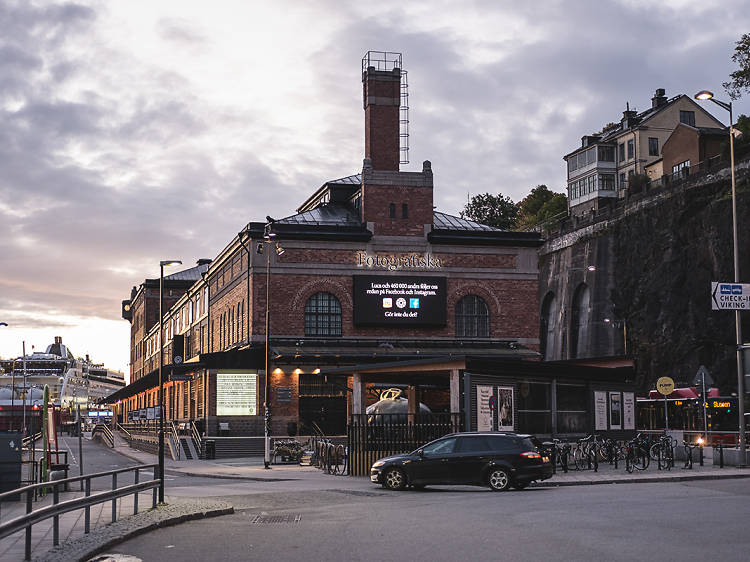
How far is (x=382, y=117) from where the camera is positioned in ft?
207

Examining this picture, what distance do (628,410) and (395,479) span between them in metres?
18.3

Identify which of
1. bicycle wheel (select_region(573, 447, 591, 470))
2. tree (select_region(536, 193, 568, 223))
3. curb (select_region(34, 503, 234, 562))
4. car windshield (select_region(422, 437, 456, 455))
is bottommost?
bicycle wheel (select_region(573, 447, 591, 470))

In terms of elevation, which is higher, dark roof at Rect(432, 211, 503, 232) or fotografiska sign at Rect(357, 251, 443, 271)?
dark roof at Rect(432, 211, 503, 232)

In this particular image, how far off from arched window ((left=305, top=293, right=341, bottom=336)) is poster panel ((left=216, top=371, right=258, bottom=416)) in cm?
507

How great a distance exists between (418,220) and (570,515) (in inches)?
1748

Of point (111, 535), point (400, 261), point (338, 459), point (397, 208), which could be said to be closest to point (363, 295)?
point (400, 261)

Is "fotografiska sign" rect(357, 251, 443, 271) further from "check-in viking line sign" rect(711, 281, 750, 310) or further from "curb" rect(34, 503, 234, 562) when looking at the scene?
"curb" rect(34, 503, 234, 562)

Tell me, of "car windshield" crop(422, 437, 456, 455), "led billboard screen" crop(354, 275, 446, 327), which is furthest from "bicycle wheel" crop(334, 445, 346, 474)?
"led billboard screen" crop(354, 275, 446, 327)

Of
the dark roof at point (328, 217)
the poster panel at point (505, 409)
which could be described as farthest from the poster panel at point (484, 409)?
the dark roof at point (328, 217)

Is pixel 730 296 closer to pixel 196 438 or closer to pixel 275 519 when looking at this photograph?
pixel 275 519

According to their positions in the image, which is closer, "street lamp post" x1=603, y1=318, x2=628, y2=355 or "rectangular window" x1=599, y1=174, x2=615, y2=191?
"street lamp post" x1=603, y1=318, x2=628, y2=355

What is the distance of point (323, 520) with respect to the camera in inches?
695

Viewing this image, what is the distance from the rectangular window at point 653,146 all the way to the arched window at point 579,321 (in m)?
22.2

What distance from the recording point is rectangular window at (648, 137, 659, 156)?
110812mm
